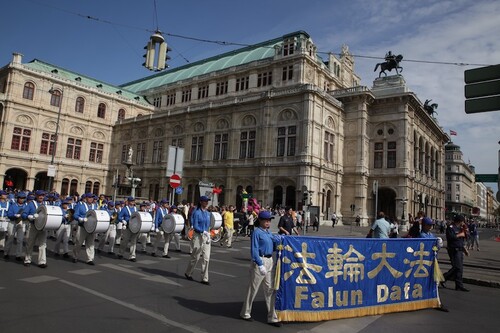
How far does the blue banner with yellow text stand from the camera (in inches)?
230

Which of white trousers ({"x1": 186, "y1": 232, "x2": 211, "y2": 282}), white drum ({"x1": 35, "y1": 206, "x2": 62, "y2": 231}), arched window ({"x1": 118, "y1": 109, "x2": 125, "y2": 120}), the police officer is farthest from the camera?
arched window ({"x1": 118, "y1": 109, "x2": 125, "y2": 120})

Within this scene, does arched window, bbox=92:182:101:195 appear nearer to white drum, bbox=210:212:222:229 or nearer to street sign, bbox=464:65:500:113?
white drum, bbox=210:212:222:229

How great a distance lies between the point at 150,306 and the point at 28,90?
170 feet

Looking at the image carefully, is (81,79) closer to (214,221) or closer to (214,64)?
(214,64)

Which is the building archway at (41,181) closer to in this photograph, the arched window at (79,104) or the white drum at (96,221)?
the arched window at (79,104)

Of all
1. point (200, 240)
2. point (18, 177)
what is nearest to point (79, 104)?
point (18, 177)

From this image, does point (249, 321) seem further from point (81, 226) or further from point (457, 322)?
point (81, 226)

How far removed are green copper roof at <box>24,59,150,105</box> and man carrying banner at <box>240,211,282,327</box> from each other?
53997mm

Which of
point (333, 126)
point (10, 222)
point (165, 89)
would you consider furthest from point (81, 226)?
point (165, 89)

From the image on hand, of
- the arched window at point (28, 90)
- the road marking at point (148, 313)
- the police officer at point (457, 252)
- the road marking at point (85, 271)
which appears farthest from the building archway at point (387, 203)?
the arched window at point (28, 90)

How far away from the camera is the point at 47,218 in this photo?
9.52 m

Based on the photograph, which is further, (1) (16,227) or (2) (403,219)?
(2) (403,219)

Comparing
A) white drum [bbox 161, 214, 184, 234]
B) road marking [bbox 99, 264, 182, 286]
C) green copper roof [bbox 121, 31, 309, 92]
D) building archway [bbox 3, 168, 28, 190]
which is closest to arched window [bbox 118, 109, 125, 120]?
green copper roof [bbox 121, 31, 309, 92]

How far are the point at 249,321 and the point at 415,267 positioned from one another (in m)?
3.69
